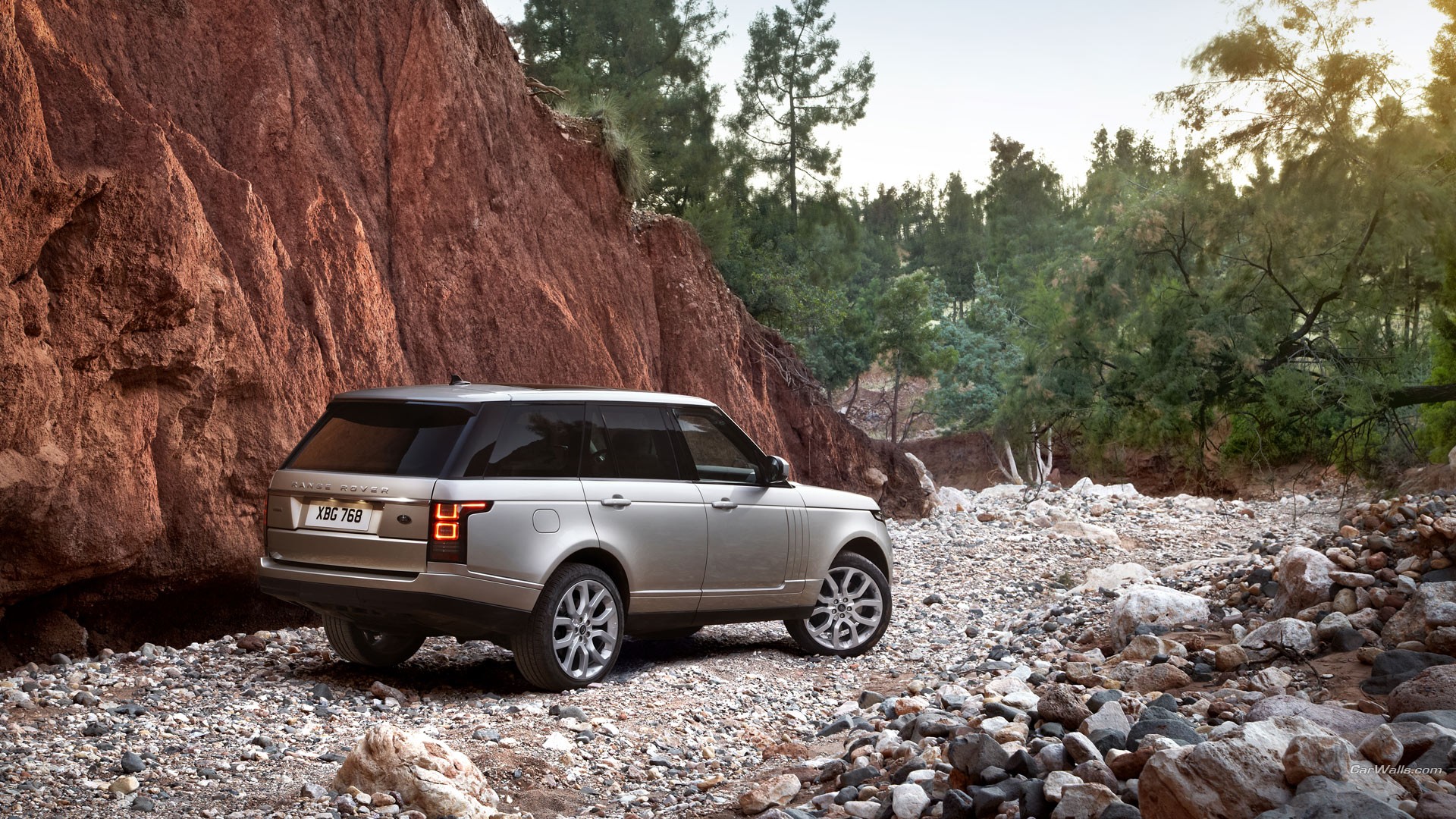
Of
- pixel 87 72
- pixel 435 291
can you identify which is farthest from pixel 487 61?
pixel 87 72

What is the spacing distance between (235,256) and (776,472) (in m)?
4.96

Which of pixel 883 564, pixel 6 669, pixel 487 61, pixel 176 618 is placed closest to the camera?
pixel 6 669

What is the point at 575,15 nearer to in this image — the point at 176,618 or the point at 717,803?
the point at 176,618

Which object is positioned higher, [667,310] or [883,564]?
[667,310]

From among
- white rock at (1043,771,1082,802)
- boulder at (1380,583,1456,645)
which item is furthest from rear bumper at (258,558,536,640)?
boulder at (1380,583,1456,645)

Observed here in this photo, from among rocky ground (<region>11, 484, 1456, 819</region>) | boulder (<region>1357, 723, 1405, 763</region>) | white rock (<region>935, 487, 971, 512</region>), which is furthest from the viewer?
white rock (<region>935, 487, 971, 512</region>)

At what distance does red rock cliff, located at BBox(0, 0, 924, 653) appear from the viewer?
7.94 m

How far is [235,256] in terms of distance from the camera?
9891 mm

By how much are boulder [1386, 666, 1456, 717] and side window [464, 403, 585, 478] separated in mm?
4806

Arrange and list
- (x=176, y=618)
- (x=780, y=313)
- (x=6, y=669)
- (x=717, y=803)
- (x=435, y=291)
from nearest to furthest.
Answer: (x=717, y=803) → (x=6, y=669) → (x=176, y=618) → (x=435, y=291) → (x=780, y=313)

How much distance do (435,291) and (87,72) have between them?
14.3 feet

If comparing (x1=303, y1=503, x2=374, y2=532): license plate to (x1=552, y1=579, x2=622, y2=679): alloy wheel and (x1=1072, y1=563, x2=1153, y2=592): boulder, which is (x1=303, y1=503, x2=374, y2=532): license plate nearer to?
(x1=552, y1=579, x2=622, y2=679): alloy wheel

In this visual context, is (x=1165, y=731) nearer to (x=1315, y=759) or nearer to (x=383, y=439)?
(x=1315, y=759)

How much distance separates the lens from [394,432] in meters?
7.18
